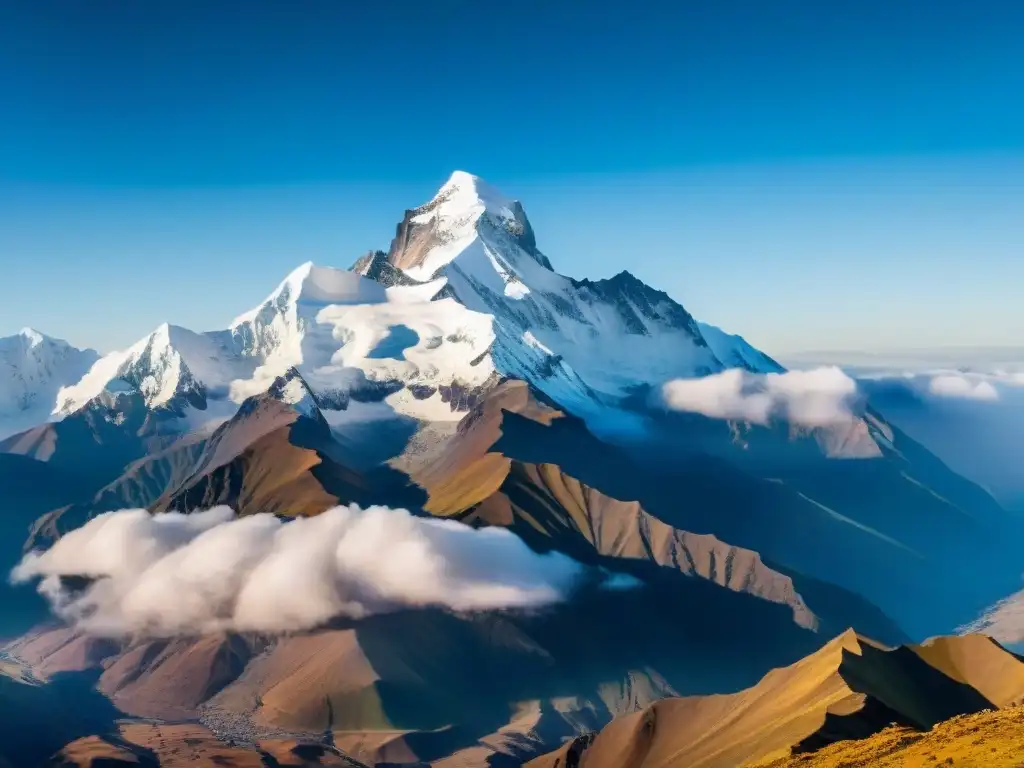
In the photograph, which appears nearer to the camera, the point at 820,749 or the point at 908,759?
the point at 908,759

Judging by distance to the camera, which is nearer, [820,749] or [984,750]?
[984,750]

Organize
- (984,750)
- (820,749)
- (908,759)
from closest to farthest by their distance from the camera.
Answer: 1. (984,750)
2. (908,759)
3. (820,749)

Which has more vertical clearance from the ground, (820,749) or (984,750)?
(984,750)

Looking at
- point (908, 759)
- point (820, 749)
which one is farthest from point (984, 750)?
point (820, 749)

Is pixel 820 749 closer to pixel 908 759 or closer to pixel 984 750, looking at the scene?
pixel 908 759

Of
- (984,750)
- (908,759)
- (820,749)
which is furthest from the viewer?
(820,749)
